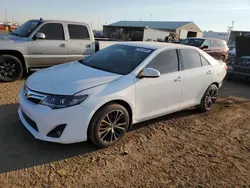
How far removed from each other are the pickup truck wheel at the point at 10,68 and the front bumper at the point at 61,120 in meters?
3.98

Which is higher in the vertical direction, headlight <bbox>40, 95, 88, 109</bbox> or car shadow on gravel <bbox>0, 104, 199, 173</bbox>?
headlight <bbox>40, 95, 88, 109</bbox>

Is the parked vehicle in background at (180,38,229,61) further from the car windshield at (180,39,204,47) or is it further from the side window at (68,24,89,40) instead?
the side window at (68,24,89,40)

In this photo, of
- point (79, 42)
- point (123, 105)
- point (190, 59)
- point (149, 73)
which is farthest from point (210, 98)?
point (79, 42)

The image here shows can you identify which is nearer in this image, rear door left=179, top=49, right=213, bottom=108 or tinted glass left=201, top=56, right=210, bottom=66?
rear door left=179, top=49, right=213, bottom=108

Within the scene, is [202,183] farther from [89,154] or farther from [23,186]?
[23,186]

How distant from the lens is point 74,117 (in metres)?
3.30

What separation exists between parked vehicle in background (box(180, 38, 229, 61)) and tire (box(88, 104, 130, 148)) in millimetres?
10785

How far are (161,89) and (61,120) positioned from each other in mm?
1856

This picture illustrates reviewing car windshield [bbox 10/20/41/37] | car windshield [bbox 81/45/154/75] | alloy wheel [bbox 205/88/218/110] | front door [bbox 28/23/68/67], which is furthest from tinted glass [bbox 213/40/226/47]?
car windshield [bbox 81/45/154/75]

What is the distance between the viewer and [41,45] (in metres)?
7.29

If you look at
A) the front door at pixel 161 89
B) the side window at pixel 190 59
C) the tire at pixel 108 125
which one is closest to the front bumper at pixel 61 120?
the tire at pixel 108 125

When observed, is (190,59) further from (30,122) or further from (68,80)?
(30,122)

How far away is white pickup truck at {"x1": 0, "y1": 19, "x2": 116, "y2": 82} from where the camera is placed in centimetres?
691

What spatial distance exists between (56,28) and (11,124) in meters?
4.19
